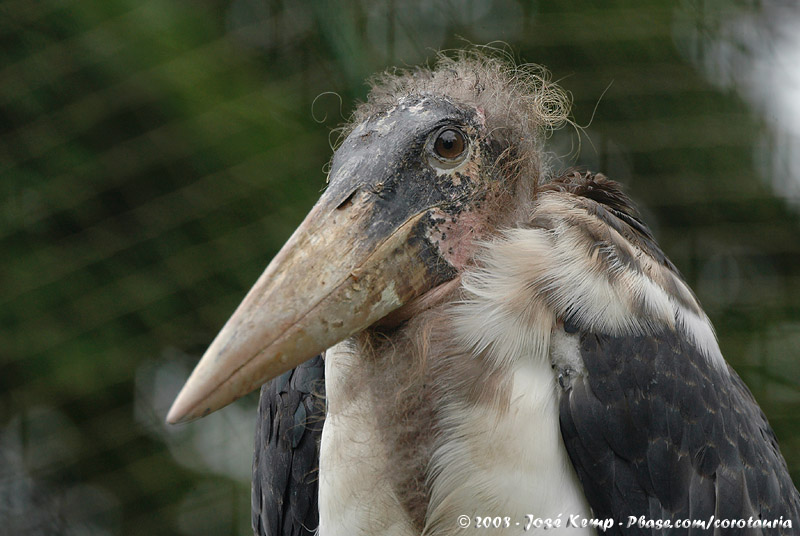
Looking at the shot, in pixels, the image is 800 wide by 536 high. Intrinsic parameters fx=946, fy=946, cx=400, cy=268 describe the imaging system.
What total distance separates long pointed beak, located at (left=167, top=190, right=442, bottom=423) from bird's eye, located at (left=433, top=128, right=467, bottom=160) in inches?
4.9

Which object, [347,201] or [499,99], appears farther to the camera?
[499,99]

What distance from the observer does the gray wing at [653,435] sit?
59.7 inches

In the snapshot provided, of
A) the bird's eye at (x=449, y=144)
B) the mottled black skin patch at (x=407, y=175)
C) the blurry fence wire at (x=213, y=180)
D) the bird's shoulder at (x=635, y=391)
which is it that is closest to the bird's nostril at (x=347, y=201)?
the mottled black skin patch at (x=407, y=175)

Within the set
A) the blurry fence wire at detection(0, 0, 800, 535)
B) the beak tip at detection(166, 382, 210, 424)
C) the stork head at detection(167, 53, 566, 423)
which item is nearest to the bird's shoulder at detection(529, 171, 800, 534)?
the stork head at detection(167, 53, 566, 423)

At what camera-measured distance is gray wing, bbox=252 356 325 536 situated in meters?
1.93

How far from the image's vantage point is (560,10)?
3650 millimetres

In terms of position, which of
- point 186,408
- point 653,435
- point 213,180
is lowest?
point 213,180

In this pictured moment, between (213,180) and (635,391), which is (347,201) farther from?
(213,180)

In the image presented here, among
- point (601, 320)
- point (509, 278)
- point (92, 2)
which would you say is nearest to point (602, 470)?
point (601, 320)

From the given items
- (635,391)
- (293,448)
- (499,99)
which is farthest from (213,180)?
(635,391)

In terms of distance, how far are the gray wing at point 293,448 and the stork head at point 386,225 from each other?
0.37 metres

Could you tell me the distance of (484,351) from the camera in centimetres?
153

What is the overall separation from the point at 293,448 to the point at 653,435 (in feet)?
2.50

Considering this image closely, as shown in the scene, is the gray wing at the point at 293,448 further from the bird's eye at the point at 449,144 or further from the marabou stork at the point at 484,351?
the bird's eye at the point at 449,144
